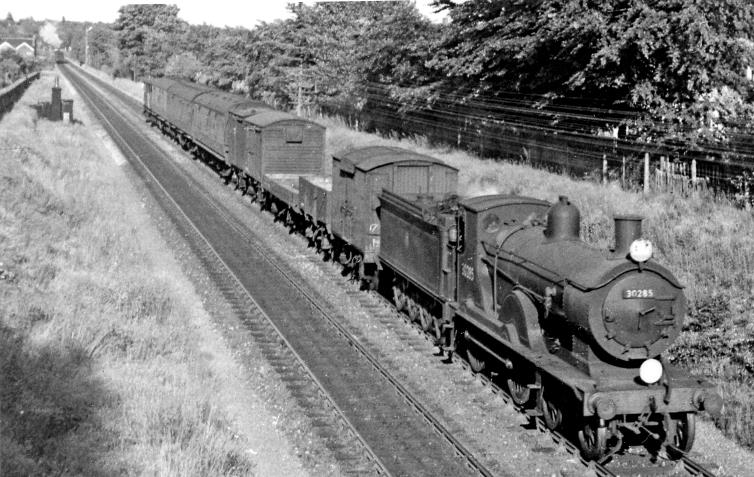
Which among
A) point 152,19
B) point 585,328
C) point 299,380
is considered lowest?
point 299,380

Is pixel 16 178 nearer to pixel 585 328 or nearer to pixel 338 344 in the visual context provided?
pixel 338 344

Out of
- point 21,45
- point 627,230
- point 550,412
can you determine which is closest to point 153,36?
point 21,45

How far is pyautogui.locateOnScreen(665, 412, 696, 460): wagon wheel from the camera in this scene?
10.7 meters

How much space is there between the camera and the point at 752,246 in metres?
17.1

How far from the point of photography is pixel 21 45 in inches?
2783

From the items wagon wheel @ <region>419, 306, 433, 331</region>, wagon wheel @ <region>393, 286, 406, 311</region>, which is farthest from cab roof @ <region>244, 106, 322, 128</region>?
wagon wheel @ <region>419, 306, 433, 331</region>

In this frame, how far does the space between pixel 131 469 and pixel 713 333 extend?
9949mm

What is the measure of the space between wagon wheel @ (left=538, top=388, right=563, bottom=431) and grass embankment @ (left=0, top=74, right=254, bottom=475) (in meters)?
4.06

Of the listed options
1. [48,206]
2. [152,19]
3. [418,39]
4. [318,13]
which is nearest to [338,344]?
[48,206]

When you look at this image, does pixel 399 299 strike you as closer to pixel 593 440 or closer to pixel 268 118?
pixel 593 440

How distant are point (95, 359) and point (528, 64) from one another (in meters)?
19.4

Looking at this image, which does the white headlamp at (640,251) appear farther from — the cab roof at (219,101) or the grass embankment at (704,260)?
the cab roof at (219,101)

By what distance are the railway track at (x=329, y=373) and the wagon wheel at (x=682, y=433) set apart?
2447 millimetres

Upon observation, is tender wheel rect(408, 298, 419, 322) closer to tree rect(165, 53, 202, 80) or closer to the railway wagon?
the railway wagon
